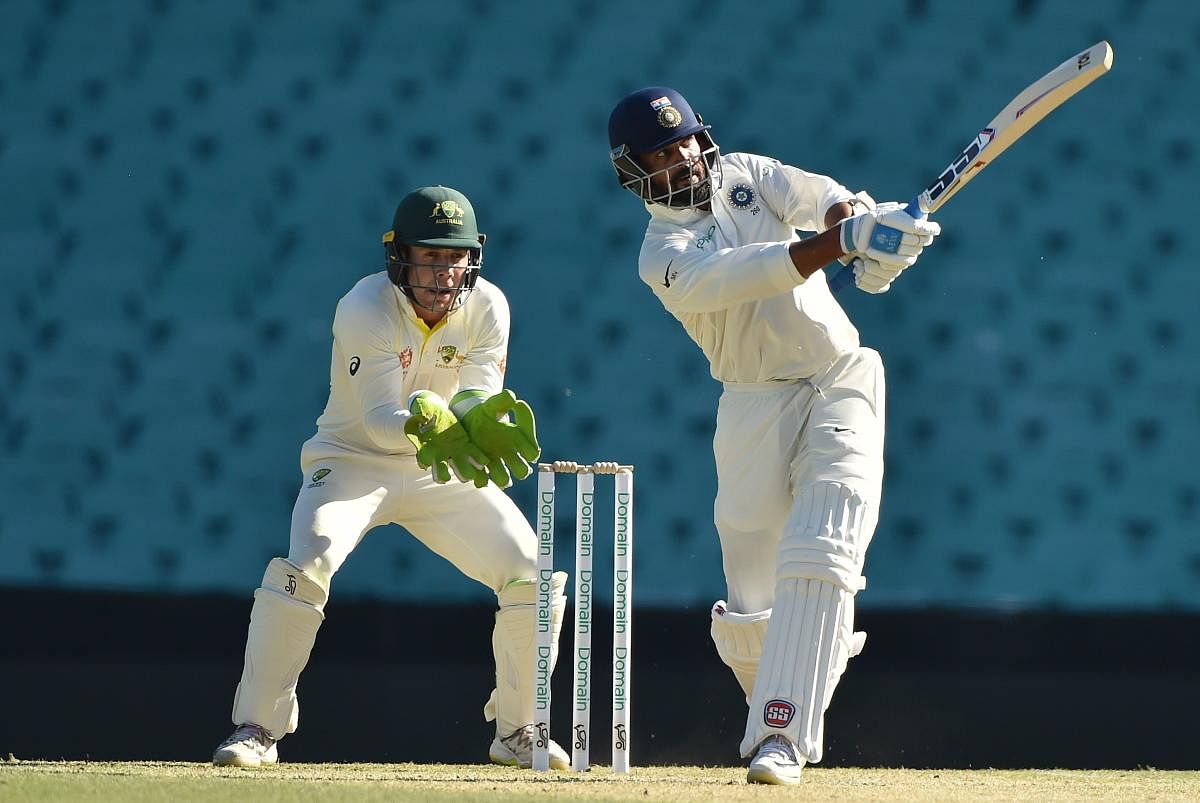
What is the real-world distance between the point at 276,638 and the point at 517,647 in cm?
45

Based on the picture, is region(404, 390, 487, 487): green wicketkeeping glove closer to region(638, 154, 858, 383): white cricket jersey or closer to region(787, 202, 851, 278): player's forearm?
region(638, 154, 858, 383): white cricket jersey

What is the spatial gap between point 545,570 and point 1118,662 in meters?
1.75

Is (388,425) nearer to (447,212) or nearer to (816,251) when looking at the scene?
(447,212)

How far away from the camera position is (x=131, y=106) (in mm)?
4090

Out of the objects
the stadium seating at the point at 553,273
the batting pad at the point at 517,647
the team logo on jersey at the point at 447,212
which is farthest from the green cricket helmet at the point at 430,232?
the stadium seating at the point at 553,273

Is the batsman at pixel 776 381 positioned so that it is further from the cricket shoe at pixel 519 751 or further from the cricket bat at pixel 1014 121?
the cricket shoe at pixel 519 751

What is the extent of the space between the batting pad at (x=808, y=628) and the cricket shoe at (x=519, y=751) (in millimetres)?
605

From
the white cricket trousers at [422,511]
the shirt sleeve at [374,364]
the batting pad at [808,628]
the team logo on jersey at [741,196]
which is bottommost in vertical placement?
the batting pad at [808,628]

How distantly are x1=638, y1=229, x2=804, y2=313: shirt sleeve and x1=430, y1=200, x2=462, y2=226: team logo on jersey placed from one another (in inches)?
18.1

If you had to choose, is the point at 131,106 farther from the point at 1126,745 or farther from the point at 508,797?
the point at 1126,745

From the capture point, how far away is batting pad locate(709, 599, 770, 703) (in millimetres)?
3023

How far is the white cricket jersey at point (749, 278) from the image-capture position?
285cm

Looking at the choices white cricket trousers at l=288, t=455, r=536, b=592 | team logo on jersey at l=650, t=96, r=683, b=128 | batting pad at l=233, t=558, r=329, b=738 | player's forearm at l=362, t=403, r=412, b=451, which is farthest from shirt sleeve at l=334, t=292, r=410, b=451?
team logo on jersey at l=650, t=96, r=683, b=128

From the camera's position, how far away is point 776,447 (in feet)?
9.89
